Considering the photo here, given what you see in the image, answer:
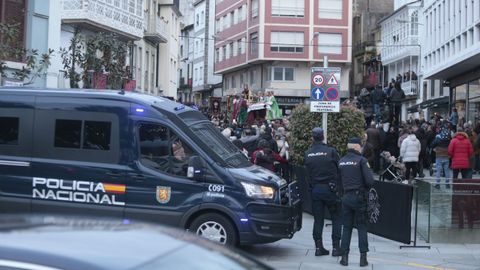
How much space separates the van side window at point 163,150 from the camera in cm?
984

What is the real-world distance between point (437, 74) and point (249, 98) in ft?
46.9

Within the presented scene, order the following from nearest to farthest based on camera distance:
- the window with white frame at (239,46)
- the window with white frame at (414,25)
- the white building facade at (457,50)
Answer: the white building facade at (457,50) < the window with white frame at (414,25) < the window with white frame at (239,46)

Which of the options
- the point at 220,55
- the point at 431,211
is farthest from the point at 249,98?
the point at 220,55

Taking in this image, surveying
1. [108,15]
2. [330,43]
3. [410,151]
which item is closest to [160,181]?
[410,151]

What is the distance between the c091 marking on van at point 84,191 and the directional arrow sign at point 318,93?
616cm

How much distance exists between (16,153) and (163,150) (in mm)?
2175

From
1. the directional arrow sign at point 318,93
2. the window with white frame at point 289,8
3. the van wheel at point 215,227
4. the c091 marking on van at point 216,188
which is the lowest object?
the van wheel at point 215,227

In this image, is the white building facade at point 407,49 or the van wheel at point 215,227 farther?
the white building facade at point 407,49

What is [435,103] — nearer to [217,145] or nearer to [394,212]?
[394,212]

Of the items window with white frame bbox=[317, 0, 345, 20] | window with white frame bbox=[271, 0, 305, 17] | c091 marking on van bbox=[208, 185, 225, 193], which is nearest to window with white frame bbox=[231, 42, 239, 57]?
window with white frame bbox=[271, 0, 305, 17]

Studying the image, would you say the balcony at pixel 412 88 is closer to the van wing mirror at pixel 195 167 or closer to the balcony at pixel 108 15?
the balcony at pixel 108 15

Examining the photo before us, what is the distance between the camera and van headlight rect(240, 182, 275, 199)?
32.2 feet

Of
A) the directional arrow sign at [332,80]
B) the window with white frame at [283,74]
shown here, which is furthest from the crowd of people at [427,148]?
the window with white frame at [283,74]

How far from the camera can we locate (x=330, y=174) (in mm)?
10422
